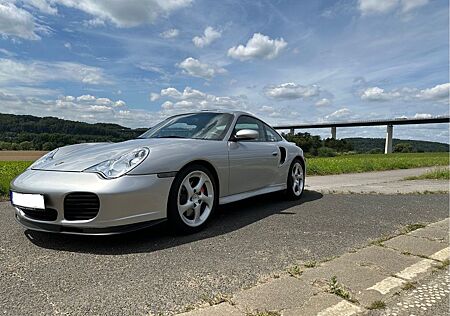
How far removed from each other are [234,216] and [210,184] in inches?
31.1

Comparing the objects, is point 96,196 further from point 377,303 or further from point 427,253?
point 427,253

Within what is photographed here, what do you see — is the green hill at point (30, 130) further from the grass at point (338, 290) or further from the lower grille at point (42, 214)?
the grass at point (338, 290)

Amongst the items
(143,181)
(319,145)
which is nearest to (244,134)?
(143,181)

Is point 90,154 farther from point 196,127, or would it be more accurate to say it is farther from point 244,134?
point 244,134

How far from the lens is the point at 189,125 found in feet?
13.8

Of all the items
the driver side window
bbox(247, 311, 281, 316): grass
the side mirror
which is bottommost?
bbox(247, 311, 281, 316): grass

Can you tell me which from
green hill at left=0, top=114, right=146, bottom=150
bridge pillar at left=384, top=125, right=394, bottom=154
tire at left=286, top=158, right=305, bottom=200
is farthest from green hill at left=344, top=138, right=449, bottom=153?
tire at left=286, top=158, right=305, bottom=200

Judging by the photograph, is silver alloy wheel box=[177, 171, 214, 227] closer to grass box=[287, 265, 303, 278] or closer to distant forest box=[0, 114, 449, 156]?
grass box=[287, 265, 303, 278]

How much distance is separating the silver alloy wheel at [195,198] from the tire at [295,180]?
2.06 meters

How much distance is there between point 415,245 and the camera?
3154 mm

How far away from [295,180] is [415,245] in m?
2.49

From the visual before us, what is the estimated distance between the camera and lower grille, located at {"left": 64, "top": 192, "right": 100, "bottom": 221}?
2.76 meters

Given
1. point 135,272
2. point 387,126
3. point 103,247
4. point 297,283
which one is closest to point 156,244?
point 103,247

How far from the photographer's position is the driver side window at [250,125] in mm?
4373
